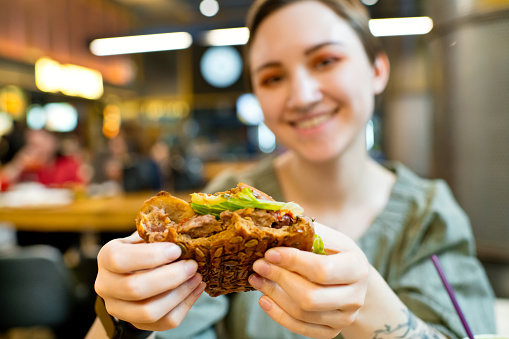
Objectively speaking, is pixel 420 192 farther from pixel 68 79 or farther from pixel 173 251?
pixel 68 79

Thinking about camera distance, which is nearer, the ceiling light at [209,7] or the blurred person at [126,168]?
the blurred person at [126,168]

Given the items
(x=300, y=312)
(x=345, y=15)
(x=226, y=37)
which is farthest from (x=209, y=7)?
(x=300, y=312)

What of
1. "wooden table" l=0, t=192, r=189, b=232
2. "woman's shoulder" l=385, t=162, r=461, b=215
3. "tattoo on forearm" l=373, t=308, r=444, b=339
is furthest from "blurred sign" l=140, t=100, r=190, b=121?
"tattoo on forearm" l=373, t=308, r=444, b=339

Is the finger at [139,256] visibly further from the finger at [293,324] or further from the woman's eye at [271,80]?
the woman's eye at [271,80]

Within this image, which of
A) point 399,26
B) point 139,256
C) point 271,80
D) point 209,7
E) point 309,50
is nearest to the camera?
point 139,256

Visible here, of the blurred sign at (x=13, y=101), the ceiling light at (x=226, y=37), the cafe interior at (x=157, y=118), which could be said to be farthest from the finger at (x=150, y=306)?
the blurred sign at (x=13, y=101)

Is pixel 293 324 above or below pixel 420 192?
below

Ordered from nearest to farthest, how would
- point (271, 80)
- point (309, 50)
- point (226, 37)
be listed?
point (309, 50) < point (271, 80) < point (226, 37)
